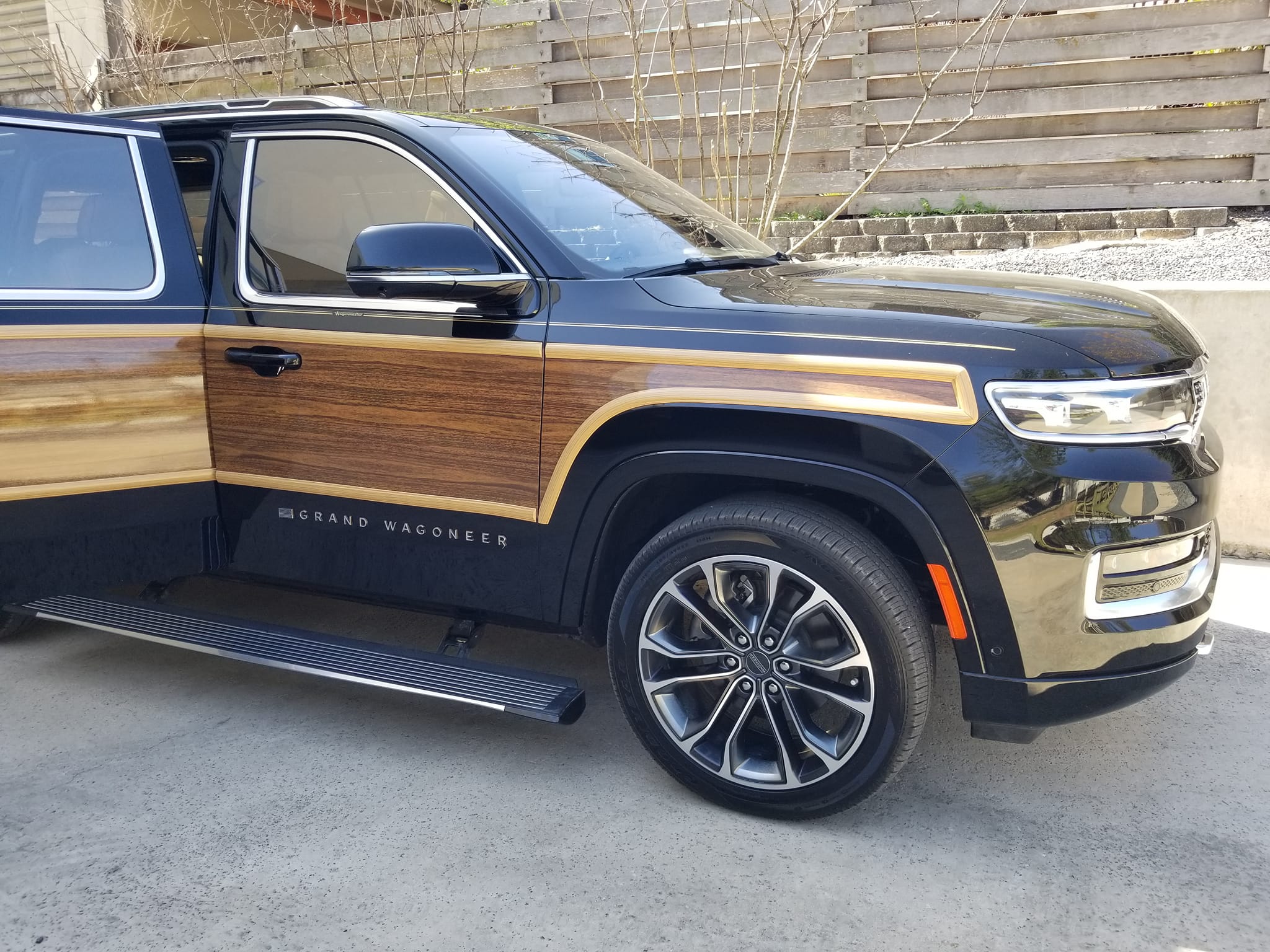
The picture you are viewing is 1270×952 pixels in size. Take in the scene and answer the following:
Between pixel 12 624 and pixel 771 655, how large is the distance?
10.4ft

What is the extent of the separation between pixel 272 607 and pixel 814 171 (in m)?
5.62

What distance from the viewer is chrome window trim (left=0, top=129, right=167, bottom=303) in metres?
3.21

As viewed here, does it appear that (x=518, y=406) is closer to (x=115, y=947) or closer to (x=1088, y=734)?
(x=115, y=947)

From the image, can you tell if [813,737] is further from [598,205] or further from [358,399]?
[598,205]

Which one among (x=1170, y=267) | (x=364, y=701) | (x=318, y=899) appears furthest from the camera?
(x=1170, y=267)

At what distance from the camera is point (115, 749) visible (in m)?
3.43

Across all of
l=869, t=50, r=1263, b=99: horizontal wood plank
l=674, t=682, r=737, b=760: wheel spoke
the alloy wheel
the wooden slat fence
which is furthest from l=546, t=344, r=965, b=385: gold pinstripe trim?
l=869, t=50, r=1263, b=99: horizontal wood plank

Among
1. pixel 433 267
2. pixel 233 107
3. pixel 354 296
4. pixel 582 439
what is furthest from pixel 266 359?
pixel 582 439

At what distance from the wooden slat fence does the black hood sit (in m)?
3.44

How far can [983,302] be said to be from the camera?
2.87m

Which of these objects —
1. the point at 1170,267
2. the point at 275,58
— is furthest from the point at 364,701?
the point at 275,58

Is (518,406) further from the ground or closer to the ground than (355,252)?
closer to the ground

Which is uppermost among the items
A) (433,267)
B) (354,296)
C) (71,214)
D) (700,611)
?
(71,214)

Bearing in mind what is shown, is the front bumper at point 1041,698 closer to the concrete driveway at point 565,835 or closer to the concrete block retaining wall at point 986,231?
the concrete driveway at point 565,835
